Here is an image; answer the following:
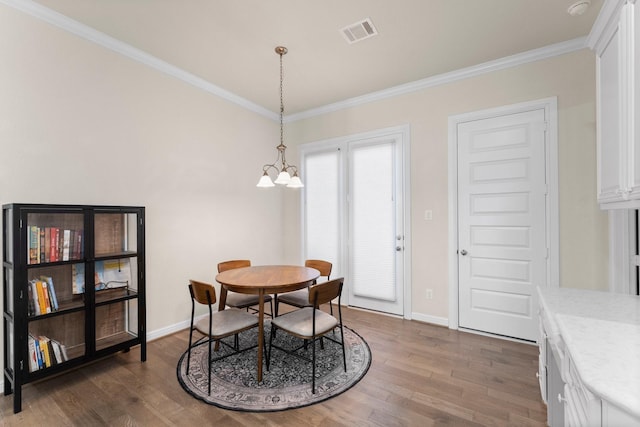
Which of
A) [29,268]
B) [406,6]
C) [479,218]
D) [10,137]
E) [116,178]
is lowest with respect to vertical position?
[29,268]

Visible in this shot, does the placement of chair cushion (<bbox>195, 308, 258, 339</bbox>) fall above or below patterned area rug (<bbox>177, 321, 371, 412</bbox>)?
above

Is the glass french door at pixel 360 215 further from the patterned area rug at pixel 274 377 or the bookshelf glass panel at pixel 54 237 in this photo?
the bookshelf glass panel at pixel 54 237

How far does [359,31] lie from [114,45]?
89.0 inches

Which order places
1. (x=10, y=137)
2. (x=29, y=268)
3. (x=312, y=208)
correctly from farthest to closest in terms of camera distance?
(x=312, y=208)
(x=10, y=137)
(x=29, y=268)

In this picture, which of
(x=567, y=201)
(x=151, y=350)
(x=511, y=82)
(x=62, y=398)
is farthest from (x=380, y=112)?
(x=62, y=398)

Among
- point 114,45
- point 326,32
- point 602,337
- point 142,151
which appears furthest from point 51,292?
point 602,337

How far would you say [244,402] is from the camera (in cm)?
203

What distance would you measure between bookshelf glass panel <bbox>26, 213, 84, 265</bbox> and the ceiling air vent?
2675 millimetres

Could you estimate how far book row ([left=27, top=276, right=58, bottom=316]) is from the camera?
206cm

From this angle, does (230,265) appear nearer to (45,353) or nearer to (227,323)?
(227,323)

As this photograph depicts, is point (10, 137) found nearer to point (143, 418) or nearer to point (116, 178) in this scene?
point (116, 178)

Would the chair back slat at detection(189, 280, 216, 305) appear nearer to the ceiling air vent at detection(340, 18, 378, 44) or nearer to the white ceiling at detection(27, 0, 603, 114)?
the white ceiling at detection(27, 0, 603, 114)

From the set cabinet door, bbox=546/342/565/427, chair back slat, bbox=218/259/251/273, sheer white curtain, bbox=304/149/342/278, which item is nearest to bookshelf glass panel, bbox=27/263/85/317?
chair back slat, bbox=218/259/251/273

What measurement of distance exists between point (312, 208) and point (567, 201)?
9.85ft
